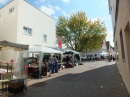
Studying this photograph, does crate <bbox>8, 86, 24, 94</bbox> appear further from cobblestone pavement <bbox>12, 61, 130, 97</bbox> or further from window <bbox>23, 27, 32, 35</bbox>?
window <bbox>23, 27, 32, 35</bbox>

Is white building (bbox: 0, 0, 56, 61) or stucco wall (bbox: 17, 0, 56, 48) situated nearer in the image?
white building (bbox: 0, 0, 56, 61)

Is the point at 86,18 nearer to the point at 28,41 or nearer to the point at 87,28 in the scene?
the point at 87,28

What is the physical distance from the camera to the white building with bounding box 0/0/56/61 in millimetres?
12805

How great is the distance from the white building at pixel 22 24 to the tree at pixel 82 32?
1335 centimetres

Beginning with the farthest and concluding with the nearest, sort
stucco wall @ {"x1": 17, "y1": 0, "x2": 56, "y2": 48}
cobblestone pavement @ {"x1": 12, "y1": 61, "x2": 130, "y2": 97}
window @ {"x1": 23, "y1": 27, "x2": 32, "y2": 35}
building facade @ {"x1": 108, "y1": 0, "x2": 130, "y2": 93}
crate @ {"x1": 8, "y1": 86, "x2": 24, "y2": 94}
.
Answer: window @ {"x1": 23, "y1": 27, "x2": 32, "y2": 35}, stucco wall @ {"x1": 17, "y1": 0, "x2": 56, "y2": 48}, crate @ {"x1": 8, "y1": 86, "x2": 24, "y2": 94}, cobblestone pavement @ {"x1": 12, "y1": 61, "x2": 130, "y2": 97}, building facade @ {"x1": 108, "y1": 0, "x2": 130, "y2": 93}

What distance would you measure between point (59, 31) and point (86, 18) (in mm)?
7981

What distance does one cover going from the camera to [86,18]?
29.9 metres

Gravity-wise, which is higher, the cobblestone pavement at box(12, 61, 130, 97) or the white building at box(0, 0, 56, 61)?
the white building at box(0, 0, 56, 61)

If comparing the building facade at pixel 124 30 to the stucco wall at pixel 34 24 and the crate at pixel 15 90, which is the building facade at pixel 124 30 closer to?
the crate at pixel 15 90

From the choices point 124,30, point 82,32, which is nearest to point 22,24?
point 124,30

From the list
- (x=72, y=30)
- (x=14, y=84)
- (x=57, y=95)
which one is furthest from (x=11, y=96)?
(x=72, y=30)

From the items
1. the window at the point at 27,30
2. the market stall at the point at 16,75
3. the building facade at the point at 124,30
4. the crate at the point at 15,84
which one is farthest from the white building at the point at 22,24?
the building facade at the point at 124,30

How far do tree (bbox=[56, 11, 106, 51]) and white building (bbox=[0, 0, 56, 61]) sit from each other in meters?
13.3

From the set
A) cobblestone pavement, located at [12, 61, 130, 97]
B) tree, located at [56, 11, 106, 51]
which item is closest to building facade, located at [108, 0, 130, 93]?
cobblestone pavement, located at [12, 61, 130, 97]
